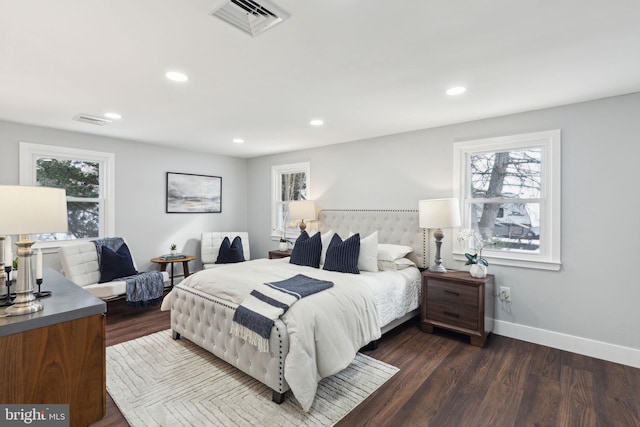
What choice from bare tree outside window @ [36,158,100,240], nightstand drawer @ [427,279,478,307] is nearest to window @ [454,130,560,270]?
nightstand drawer @ [427,279,478,307]

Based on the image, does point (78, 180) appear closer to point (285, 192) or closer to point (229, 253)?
point (229, 253)

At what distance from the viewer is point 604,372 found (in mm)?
2605

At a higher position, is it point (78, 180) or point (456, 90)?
point (456, 90)

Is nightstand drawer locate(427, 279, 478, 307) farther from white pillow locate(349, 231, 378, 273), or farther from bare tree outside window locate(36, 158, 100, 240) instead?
bare tree outside window locate(36, 158, 100, 240)

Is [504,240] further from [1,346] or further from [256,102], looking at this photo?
[1,346]

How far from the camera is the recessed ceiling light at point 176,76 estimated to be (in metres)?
2.34

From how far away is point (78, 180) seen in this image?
13.9 feet

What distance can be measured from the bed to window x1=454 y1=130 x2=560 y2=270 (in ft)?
2.27

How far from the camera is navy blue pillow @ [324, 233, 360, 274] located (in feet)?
11.0

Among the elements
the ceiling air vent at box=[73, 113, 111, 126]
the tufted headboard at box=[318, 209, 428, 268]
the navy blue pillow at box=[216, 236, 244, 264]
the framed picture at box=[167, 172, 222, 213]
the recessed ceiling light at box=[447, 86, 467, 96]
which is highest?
the ceiling air vent at box=[73, 113, 111, 126]

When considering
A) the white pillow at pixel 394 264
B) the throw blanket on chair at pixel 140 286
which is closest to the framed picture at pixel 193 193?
the throw blanket on chair at pixel 140 286

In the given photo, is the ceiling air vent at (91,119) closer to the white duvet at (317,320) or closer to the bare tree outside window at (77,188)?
the bare tree outside window at (77,188)

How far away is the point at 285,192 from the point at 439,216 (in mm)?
3038

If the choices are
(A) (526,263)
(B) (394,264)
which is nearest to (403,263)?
(B) (394,264)
